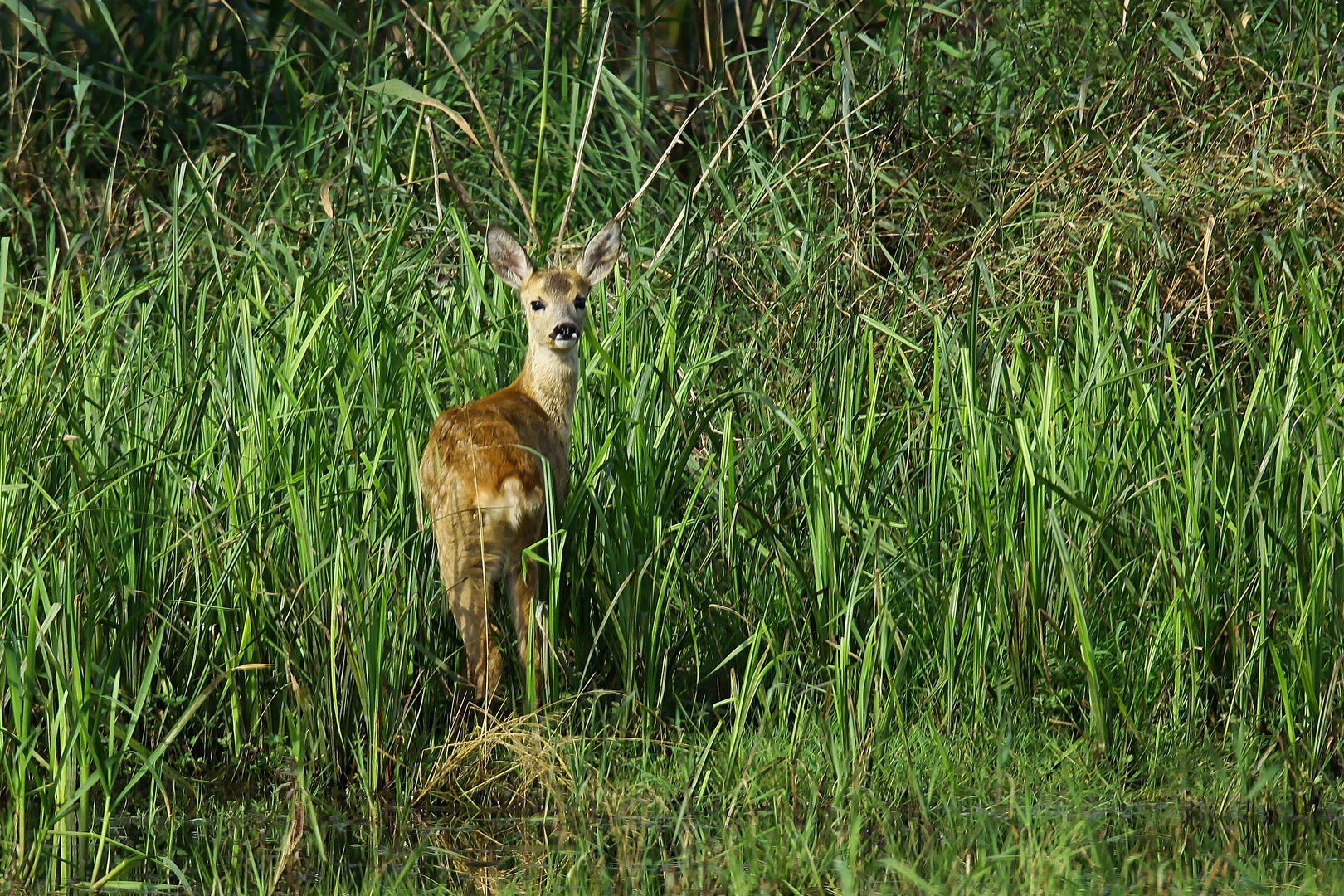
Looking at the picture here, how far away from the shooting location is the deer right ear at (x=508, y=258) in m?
5.15

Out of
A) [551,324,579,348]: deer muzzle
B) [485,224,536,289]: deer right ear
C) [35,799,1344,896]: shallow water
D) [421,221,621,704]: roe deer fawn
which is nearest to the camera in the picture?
[35,799,1344,896]: shallow water

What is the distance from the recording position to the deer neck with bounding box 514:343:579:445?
4859 millimetres

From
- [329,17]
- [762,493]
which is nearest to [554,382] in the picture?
[762,493]

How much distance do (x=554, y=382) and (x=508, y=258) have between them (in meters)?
0.59

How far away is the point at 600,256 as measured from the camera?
209 inches

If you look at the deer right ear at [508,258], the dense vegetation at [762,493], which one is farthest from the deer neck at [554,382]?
the deer right ear at [508,258]

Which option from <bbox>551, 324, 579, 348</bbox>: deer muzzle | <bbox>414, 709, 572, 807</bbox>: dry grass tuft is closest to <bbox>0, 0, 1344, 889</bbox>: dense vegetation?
<bbox>414, 709, 572, 807</bbox>: dry grass tuft

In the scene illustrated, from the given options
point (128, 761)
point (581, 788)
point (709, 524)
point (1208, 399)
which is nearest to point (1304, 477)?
point (1208, 399)

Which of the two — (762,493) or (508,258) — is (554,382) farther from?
(762,493)

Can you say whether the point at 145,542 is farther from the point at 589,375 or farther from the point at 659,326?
the point at 659,326

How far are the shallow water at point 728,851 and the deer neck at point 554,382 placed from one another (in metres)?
1.34

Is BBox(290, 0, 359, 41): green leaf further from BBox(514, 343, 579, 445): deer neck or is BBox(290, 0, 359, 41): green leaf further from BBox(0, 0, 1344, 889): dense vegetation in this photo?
BBox(514, 343, 579, 445): deer neck

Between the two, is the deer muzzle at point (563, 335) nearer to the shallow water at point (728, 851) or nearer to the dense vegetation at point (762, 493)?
the dense vegetation at point (762, 493)

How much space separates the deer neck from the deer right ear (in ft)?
1.36
